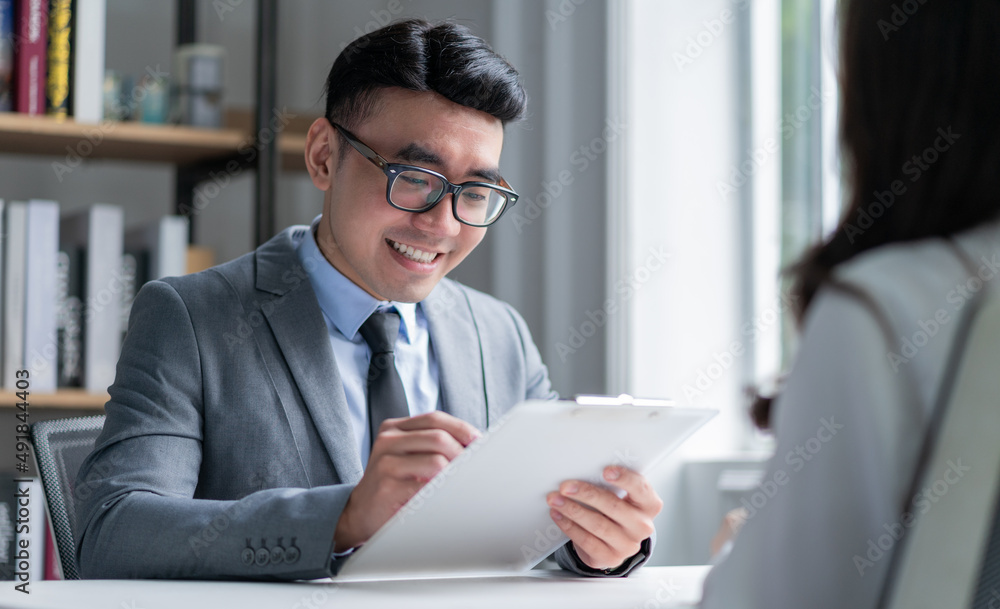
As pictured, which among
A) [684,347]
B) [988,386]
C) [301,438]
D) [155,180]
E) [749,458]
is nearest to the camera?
[988,386]

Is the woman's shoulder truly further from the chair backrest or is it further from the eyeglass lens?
the chair backrest

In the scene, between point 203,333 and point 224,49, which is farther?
point 224,49

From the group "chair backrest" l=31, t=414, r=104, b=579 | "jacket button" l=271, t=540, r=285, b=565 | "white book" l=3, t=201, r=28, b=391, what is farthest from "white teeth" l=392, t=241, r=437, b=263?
"white book" l=3, t=201, r=28, b=391

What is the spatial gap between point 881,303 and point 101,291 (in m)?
2.00

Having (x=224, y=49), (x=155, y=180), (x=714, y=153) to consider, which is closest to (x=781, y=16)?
(x=714, y=153)

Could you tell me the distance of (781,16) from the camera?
7.08 feet

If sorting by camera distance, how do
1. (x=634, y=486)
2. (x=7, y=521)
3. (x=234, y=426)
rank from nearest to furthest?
(x=634, y=486)
(x=234, y=426)
(x=7, y=521)

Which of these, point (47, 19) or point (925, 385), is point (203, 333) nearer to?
point (925, 385)

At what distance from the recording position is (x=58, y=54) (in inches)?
85.9

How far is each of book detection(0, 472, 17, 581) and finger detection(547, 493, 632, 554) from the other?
1.45 meters

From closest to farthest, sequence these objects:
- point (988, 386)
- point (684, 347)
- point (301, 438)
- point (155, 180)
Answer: point (988, 386) → point (301, 438) → point (684, 347) → point (155, 180)

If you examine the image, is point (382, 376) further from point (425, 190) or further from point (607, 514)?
point (607, 514)

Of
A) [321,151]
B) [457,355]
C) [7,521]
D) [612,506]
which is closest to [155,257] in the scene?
[7,521]

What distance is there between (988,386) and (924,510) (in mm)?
78
